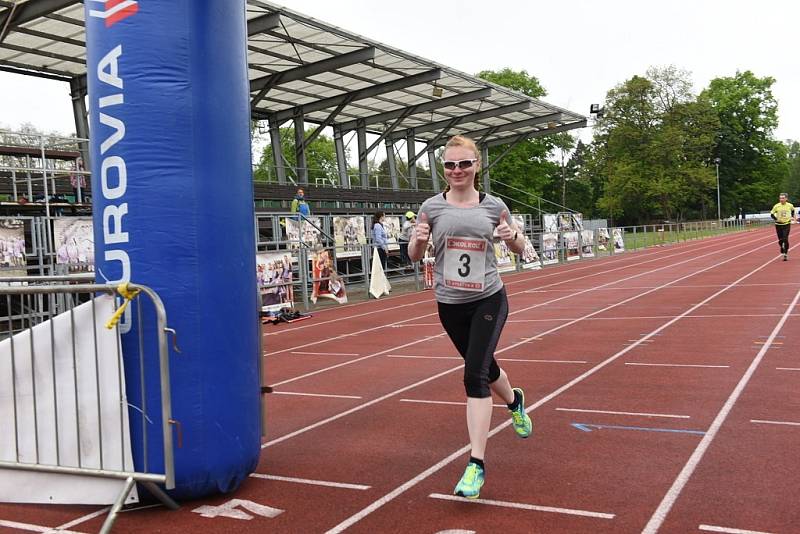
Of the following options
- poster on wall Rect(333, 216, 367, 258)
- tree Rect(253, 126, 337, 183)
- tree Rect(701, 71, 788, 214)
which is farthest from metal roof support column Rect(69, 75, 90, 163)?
tree Rect(701, 71, 788, 214)

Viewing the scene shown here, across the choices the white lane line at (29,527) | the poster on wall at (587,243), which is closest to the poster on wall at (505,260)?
the poster on wall at (587,243)

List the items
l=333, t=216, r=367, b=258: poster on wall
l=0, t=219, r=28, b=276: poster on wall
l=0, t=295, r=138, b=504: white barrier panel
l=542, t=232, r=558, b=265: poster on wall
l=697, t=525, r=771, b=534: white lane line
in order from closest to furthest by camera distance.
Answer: l=697, t=525, r=771, b=534: white lane line, l=0, t=295, r=138, b=504: white barrier panel, l=0, t=219, r=28, b=276: poster on wall, l=333, t=216, r=367, b=258: poster on wall, l=542, t=232, r=558, b=265: poster on wall

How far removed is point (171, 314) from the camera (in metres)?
3.82

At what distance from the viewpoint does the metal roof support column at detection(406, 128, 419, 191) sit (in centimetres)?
4053

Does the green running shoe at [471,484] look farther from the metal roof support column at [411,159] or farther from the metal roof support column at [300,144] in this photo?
the metal roof support column at [411,159]

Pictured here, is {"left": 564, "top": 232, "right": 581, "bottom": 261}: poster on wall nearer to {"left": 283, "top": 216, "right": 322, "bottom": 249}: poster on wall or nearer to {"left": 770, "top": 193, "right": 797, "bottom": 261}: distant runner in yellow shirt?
{"left": 770, "top": 193, "right": 797, "bottom": 261}: distant runner in yellow shirt

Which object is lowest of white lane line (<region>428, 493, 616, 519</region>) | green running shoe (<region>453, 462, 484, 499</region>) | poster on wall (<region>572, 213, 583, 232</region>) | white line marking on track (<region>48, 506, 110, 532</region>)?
white lane line (<region>428, 493, 616, 519</region>)

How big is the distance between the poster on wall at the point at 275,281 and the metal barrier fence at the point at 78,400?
926 cm

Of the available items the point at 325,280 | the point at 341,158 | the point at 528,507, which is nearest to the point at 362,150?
the point at 341,158

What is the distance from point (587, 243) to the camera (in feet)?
109

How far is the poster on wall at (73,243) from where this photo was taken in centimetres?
1157

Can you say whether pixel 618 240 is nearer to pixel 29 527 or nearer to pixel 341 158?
pixel 341 158

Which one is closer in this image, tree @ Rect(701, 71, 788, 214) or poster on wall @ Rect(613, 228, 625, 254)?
poster on wall @ Rect(613, 228, 625, 254)

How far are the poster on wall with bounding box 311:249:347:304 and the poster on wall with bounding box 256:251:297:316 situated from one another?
1.28 metres
